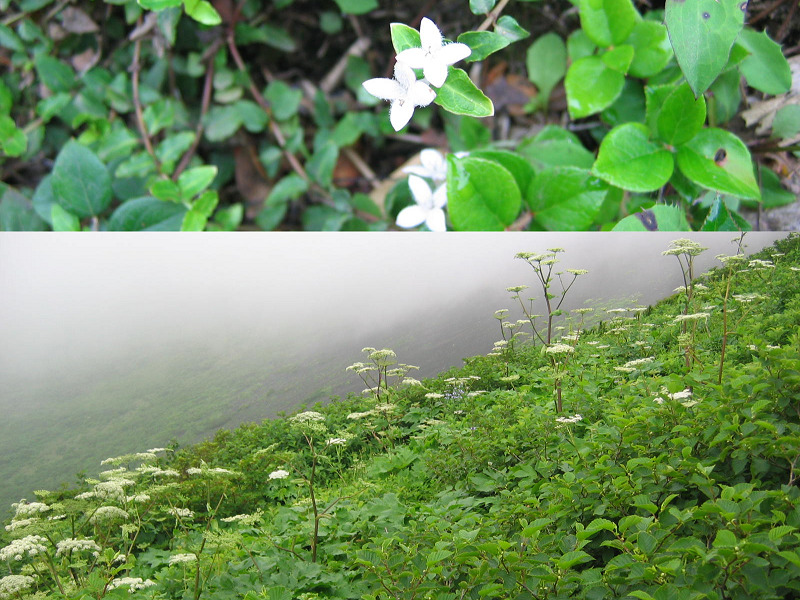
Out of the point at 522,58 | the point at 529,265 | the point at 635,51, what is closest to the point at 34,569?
the point at 529,265

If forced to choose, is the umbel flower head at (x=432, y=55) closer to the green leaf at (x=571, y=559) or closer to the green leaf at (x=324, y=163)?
the green leaf at (x=571, y=559)

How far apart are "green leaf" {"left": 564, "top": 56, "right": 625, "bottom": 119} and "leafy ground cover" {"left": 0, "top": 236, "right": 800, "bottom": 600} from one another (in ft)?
1.20

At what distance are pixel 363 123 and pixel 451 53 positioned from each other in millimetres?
873

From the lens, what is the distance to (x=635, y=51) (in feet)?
3.42

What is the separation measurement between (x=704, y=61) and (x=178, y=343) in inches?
25.7

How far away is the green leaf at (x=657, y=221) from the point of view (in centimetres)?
86

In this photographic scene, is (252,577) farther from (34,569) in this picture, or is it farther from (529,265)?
(529,265)

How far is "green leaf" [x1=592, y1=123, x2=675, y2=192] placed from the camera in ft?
2.94

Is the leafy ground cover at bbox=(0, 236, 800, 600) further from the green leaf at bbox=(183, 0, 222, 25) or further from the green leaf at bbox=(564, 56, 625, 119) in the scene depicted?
the green leaf at bbox=(183, 0, 222, 25)

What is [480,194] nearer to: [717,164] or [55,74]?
[717,164]

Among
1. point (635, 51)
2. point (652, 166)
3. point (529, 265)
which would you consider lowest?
point (529, 265)

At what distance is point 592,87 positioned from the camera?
3.45ft

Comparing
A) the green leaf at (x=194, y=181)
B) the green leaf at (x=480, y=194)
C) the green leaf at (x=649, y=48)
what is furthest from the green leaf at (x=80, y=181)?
the green leaf at (x=649, y=48)

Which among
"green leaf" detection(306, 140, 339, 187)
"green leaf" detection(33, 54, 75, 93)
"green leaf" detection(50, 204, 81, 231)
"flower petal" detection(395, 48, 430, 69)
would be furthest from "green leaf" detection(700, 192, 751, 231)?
"green leaf" detection(33, 54, 75, 93)
